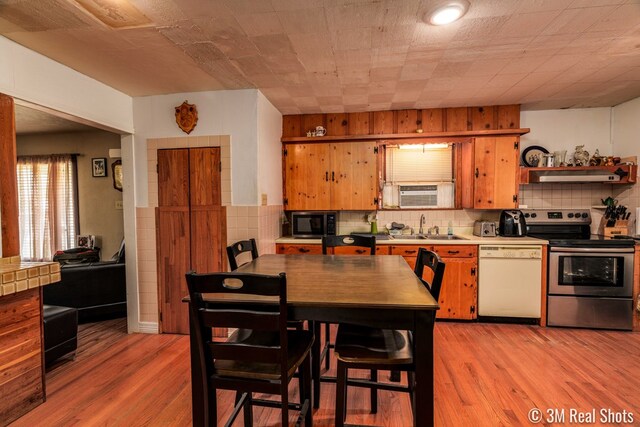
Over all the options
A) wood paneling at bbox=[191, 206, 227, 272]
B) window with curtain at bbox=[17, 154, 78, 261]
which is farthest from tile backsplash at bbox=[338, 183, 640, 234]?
window with curtain at bbox=[17, 154, 78, 261]

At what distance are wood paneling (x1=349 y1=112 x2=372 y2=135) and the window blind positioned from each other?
38cm

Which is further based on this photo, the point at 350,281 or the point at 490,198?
the point at 490,198

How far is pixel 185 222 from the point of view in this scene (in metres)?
3.23

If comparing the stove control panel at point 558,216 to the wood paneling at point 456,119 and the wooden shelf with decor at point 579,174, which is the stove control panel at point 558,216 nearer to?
the wooden shelf with decor at point 579,174

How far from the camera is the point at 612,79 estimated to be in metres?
2.94

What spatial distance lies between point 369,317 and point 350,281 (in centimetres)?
33

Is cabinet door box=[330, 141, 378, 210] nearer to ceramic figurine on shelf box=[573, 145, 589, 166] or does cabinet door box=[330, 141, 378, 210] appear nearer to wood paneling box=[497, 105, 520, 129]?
wood paneling box=[497, 105, 520, 129]

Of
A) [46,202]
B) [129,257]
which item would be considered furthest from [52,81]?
[46,202]

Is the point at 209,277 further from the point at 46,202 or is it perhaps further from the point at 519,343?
the point at 46,202

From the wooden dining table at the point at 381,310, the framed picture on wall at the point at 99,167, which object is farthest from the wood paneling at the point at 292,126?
the framed picture on wall at the point at 99,167

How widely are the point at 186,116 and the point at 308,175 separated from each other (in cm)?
149

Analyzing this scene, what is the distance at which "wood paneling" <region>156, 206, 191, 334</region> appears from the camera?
10.6 ft

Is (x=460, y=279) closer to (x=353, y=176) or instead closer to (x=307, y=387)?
(x=353, y=176)

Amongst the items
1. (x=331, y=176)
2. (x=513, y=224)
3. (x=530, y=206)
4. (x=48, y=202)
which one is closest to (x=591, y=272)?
(x=513, y=224)
